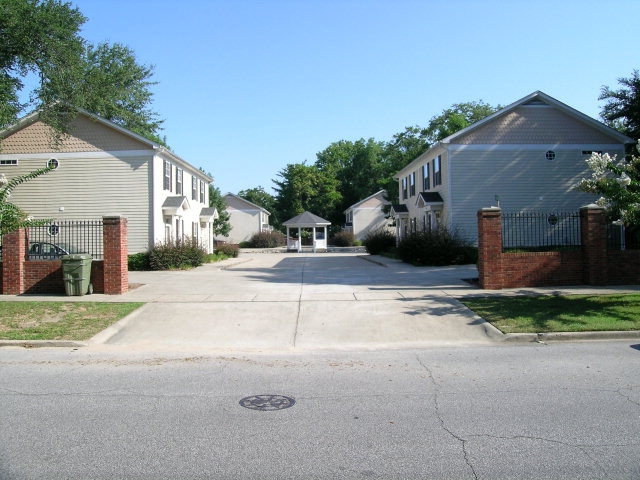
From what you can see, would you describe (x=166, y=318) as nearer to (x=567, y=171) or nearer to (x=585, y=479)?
(x=585, y=479)

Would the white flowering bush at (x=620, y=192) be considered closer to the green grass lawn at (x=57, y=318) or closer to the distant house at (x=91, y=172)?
the green grass lawn at (x=57, y=318)

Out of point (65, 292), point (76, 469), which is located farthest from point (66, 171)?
point (76, 469)

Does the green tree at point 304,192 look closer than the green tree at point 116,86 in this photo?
No

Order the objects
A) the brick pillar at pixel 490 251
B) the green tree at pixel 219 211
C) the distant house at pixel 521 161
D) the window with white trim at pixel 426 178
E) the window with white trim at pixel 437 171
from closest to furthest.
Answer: the brick pillar at pixel 490 251 → the distant house at pixel 521 161 → the window with white trim at pixel 437 171 → the window with white trim at pixel 426 178 → the green tree at pixel 219 211

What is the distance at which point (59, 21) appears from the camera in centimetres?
2138

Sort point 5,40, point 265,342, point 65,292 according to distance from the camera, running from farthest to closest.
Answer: point 5,40 < point 65,292 < point 265,342

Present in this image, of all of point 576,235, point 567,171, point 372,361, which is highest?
point 567,171

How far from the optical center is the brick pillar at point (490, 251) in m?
13.9

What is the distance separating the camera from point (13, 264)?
14117mm

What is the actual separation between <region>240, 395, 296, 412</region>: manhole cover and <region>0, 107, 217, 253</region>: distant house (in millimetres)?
20078

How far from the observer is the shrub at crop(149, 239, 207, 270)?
23562mm

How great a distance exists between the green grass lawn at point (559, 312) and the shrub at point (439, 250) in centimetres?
1040

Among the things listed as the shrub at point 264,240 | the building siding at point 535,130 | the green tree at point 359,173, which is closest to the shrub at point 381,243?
the building siding at point 535,130

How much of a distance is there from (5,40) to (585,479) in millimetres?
Result: 23924
